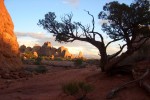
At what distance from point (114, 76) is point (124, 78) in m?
0.73

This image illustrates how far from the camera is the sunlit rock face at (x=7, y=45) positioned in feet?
81.4

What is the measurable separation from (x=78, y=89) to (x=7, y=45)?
14.4 m

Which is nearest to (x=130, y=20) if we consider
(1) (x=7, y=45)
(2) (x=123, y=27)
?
(2) (x=123, y=27)

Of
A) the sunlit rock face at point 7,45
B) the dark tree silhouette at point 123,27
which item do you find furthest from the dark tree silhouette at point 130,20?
the sunlit rock face at point 7,45

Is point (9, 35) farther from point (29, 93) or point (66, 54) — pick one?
point (66, 54)

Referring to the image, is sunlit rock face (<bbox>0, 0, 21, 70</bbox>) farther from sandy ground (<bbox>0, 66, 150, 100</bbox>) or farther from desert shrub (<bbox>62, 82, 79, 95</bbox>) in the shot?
desert shrub (<bbox>62, 82, 79, 95</bbox>)

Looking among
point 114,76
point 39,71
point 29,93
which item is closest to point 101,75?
point 114,76

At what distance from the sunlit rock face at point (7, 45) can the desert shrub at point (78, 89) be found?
40.4ft

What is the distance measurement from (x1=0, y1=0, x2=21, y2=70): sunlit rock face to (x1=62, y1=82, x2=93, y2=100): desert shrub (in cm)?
1233

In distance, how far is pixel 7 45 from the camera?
2580 cm

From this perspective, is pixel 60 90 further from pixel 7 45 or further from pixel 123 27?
pixel 7 45

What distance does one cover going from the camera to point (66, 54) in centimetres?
9456

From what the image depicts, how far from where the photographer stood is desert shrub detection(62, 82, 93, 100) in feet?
42.2

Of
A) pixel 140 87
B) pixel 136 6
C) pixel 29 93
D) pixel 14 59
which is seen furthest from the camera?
pixel 14 59
